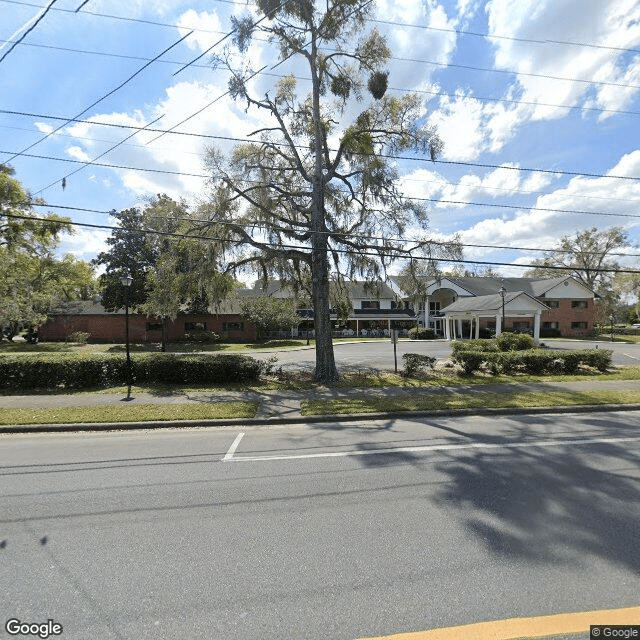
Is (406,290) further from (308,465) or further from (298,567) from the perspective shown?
(298,567)

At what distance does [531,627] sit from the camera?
2.54 m

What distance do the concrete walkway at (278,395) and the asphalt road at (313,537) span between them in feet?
11.3

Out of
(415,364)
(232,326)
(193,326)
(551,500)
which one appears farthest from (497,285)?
(551,500)

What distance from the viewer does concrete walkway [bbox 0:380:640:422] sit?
9914mm

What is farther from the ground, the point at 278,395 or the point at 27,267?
the point at 27,267

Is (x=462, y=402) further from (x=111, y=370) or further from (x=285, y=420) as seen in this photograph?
(x=111, y=370)

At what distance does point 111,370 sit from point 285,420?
736 centimetres

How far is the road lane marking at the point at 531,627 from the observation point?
2484 millimetres

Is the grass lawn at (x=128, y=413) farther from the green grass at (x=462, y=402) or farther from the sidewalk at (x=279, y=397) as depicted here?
the green grass at (x=462, y=402)

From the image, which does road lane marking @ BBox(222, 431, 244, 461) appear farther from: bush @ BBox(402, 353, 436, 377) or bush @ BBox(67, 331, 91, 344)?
bush @ BBox(67, 331, 91, 344)

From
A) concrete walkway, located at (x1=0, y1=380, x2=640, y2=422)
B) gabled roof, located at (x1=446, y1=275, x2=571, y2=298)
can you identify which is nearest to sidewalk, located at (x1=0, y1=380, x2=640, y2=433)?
concrete walkway, located at (x1=0, y1=380, x2=640, y2=422)

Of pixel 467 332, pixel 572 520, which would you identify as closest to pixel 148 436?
pixel 572 520

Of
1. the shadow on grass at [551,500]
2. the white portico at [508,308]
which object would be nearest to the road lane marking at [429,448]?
the shadow on grass at [551,500]

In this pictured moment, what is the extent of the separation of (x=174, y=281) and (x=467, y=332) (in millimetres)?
37030
